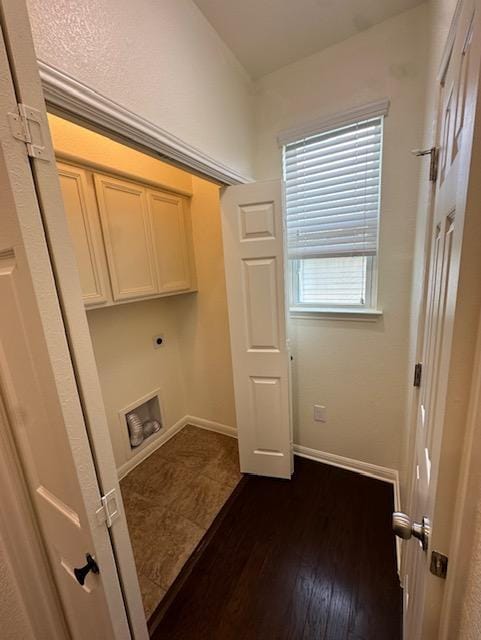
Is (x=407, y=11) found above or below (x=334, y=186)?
above

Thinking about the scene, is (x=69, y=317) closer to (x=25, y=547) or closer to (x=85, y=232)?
(x=25, y=547)

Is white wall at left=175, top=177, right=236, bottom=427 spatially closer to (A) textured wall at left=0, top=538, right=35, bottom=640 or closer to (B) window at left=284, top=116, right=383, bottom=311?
(B) window at left=284, top=116, right=383, bottom=311

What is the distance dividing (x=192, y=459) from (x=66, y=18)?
257 cm

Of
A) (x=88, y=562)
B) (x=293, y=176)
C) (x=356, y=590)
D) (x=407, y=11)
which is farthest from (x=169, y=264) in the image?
(x=356, y=590)

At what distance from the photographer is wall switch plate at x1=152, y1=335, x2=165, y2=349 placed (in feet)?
7.85

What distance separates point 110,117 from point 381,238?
152 cm

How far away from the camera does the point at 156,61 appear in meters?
1.02

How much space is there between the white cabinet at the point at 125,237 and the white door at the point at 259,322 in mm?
609

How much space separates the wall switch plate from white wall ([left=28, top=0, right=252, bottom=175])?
1.54 metres

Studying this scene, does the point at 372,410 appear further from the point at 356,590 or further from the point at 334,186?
the point at 334,186

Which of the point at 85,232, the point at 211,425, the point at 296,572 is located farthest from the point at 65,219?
the point at 211,425

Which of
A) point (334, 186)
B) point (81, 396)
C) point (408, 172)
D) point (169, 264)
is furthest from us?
point (169, 264)

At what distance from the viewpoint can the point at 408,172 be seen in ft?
4.86

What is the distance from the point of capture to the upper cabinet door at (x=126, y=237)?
5.43 feet
